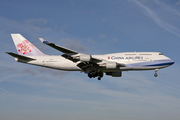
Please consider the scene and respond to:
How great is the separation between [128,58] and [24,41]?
73.6ft

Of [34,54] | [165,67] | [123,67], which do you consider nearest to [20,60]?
[34,54]

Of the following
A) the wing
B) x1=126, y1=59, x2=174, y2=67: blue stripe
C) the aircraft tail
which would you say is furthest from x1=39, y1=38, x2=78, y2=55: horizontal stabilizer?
x1=126, y1=59, x2=174, y2=67: blue stripe

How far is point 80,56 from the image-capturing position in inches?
1545

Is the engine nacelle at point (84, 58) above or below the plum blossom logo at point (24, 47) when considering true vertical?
below

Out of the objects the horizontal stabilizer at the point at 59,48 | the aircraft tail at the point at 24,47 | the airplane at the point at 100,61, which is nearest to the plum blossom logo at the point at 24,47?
the aircraft tail at the point at 24,47

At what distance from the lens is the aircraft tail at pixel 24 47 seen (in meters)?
48.0

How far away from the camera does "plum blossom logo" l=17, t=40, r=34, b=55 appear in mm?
48272

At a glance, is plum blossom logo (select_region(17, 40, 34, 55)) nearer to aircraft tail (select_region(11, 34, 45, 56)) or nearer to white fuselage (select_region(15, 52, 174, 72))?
aircraft tail (select_region(11, 34, 45, 56))

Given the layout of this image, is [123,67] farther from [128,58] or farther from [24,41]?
[24,41]

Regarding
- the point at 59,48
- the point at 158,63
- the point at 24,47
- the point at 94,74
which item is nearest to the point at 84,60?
the point at 59,48

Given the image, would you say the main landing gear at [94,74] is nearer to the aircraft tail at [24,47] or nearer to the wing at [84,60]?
the wing at [84,60]

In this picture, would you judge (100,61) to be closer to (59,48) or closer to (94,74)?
(94,74)

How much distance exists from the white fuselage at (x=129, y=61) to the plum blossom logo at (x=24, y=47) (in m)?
3.68

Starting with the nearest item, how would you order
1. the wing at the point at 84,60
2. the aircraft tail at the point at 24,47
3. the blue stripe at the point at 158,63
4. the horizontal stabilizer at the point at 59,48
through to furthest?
the horizontal stabilizer at the point at 59,48 < the wing at the point at 84,60 < the blue stripe at the point at 158,63 < the aircraft tail at the point at 24,47
